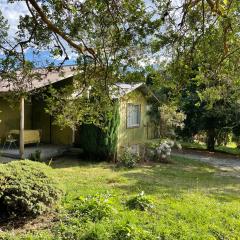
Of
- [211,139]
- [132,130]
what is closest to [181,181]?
[132,130]

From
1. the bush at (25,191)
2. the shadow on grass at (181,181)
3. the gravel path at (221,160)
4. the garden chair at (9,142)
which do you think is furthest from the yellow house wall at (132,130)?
the bush at (25,191)

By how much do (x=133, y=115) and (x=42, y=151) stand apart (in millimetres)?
6936

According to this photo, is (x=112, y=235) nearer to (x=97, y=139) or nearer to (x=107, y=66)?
(x=107, y=66)

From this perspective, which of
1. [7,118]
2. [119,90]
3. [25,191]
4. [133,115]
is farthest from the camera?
[133,115]

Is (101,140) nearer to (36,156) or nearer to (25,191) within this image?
(36,156)

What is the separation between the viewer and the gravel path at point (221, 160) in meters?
16.2

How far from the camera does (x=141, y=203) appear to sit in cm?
817

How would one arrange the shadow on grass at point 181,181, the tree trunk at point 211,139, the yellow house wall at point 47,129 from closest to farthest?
the shadow on grass at point 181,181
the yellow house wall at point 47,129
the tree trunk at point 211,139

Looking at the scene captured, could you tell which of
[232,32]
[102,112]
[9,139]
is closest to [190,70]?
[232,32]

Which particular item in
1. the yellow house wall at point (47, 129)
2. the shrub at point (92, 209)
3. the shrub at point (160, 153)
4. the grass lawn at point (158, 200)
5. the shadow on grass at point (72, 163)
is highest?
the yellow house wall at point (47, 129)

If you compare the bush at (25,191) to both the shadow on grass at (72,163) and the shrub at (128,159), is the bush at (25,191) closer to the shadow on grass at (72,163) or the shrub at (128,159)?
the shadow on grass at (72,163)

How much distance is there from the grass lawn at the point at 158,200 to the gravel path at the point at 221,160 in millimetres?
872

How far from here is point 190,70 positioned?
21.2ft

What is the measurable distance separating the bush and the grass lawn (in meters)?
0.48
